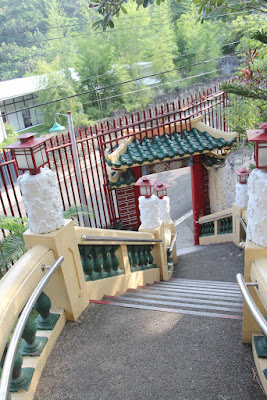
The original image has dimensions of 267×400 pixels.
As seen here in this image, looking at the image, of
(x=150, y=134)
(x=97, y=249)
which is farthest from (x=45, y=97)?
(x=97, y=249)

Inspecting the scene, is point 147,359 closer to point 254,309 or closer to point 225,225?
point 254,309

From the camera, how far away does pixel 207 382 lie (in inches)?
86.1

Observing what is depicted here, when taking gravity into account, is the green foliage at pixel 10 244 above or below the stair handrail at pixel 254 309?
below

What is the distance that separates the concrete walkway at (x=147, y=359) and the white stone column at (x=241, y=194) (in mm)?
4117

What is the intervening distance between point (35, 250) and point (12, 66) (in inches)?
1678

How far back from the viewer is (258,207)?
2283 millimetres

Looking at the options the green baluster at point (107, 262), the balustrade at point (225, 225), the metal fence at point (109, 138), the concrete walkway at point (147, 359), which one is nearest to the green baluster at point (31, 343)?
the concrete walkway at point (147, 359)

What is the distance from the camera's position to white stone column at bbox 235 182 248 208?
21.6 ft

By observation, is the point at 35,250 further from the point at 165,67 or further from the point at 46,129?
the point at 165,67

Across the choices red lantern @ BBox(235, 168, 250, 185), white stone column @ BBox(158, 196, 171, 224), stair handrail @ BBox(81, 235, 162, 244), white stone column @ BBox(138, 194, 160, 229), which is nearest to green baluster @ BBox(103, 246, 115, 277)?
stair handrail @ BBox(81, 235, 162, 244)

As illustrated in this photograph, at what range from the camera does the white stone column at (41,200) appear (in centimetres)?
253

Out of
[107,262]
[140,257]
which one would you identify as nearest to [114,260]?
[107,262]

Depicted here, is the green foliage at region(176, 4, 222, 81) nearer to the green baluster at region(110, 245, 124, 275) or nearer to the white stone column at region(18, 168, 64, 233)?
the green baluster at region(110, 245, 124, 275)

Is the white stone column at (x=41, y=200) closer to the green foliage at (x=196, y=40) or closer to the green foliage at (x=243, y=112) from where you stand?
the green foliage at (x=243, y=112)
